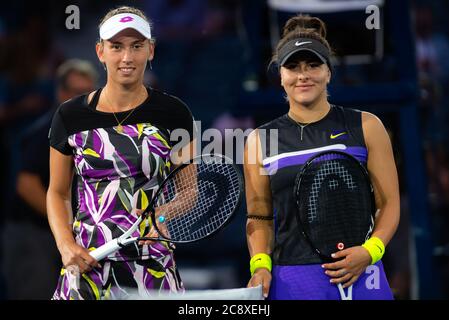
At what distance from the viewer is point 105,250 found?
307 centimetres

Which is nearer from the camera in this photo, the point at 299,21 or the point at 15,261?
the point at 299,21

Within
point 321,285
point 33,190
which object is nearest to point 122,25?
point 321,285

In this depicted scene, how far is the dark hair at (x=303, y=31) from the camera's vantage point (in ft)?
10.6

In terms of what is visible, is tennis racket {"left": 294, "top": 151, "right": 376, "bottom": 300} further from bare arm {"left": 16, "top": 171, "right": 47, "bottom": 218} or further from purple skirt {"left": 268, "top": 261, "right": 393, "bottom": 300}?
bare arm {"left": 16, "top": 171, "right": 47, "bottom": 218}

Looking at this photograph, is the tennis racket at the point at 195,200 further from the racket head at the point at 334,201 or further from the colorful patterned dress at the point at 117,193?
the racket head at the point at 334,201

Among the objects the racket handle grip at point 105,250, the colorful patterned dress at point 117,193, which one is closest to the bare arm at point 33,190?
the colorful patterned dress at point 117,193

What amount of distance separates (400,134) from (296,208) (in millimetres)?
2447

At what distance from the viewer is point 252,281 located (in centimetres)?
306

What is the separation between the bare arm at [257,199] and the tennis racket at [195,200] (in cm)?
6

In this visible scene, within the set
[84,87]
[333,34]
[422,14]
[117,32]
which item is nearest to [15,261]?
[84,87]

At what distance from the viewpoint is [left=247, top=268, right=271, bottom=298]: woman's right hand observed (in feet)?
9.98

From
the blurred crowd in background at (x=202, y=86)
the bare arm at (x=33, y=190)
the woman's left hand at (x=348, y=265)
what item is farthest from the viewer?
the blurred crowd in background at (x=202, y=86)

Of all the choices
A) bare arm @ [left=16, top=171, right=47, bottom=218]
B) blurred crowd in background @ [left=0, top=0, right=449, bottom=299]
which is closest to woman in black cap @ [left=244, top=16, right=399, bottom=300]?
blurred crowd in background @ [left=0, top=0, right=449, bottom=299]

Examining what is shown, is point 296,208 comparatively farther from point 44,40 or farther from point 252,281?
point 44,40
